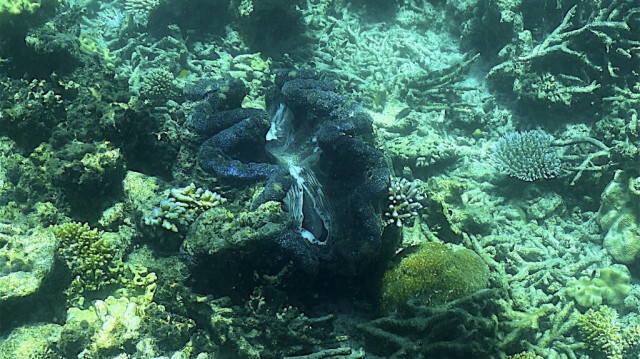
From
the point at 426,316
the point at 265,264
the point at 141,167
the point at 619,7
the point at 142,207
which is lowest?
the point at 426,316

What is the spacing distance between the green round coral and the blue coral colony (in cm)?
2

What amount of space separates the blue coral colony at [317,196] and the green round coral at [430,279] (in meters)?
0.02

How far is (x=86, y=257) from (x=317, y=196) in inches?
85.9

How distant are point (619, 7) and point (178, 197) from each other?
6.63m

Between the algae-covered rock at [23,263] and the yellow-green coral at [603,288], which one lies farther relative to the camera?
the yellow-green coral at [603,288]

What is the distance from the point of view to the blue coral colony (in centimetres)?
353

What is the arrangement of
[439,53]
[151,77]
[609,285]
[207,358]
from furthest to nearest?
[439,53] → [151,77] → [609,285] → [207,358]

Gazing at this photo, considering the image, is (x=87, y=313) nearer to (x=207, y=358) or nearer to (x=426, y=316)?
(x=207, y=358)

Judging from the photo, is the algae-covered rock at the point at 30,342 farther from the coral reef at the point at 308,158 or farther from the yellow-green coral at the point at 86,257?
the coral reef at the point at 308,158

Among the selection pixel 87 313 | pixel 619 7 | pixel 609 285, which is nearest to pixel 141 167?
pixel 87 313

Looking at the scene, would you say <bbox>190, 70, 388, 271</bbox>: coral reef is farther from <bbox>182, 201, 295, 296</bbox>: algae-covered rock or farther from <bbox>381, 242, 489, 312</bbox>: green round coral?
<bbox>381, 242, 489, 312</bbox>: green round coral

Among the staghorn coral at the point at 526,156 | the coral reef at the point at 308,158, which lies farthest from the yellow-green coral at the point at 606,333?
the coral reef at the point at 308,158

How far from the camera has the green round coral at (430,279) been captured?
3672 mm

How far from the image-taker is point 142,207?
4109 mm
